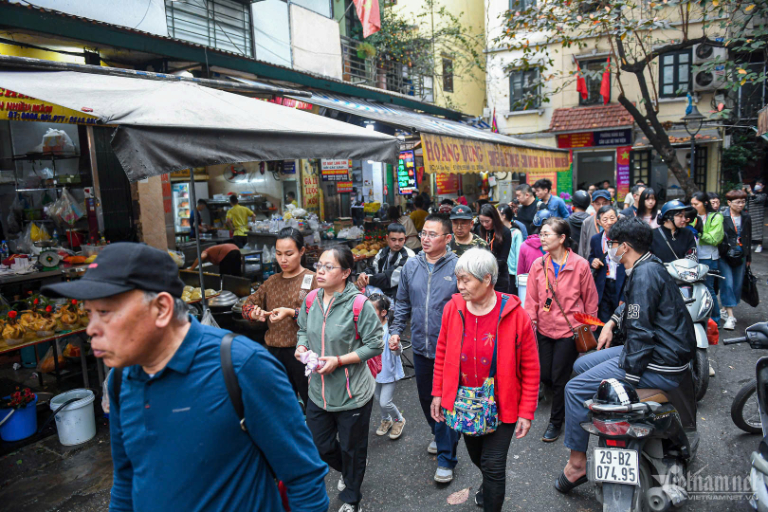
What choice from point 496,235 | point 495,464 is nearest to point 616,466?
point 495,464

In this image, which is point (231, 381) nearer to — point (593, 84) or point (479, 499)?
point (479, 499)

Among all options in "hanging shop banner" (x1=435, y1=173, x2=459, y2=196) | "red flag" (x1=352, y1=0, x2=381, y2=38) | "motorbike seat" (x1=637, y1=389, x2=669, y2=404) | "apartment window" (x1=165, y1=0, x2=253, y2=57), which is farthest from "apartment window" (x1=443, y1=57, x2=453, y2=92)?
"motorbike seat" (x1=637, y1=389, x2=669, y2=404)

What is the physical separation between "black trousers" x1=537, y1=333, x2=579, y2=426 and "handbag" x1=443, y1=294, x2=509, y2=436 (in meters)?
1.65

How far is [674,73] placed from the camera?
746 inches

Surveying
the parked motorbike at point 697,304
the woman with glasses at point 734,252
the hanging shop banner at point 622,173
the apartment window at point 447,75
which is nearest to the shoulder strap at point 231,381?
the parked motorbike at point 697,304

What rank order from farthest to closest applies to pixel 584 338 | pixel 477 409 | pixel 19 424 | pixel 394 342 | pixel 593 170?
pixel 593 170, pixel 19 424, pixel 584 338, pixel 394 342, pixel 477 409

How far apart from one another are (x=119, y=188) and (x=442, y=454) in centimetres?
760

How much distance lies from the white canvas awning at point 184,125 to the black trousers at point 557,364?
2.59 m

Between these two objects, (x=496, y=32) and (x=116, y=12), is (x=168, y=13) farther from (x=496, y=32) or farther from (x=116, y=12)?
(x=496, y=32)

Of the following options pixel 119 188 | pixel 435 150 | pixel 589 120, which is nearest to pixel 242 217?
pixel 119 188

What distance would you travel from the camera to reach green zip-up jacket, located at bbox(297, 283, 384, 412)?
10.8 feet

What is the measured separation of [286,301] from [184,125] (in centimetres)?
152

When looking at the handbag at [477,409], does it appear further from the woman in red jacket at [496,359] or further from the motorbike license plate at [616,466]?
the motorbike license plate at [616,466]

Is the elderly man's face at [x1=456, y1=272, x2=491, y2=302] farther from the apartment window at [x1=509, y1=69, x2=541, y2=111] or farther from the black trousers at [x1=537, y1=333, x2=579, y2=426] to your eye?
the apartment window at [x1=509, y1=69, x2=541, y2=111]
